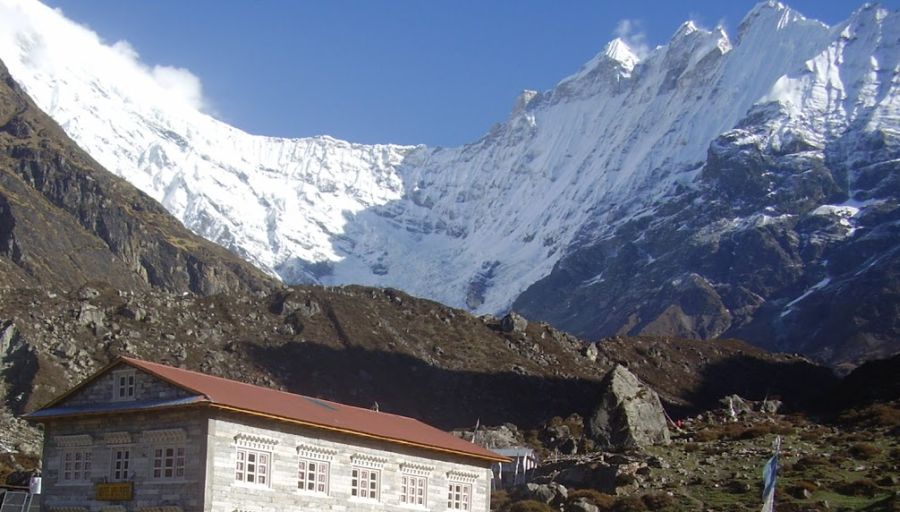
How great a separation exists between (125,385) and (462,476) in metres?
16.9

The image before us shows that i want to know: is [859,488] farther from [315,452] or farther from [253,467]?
[253,467]

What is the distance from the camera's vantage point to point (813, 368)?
7205 inches

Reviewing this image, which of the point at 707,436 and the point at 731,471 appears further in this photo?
the point at 707,436

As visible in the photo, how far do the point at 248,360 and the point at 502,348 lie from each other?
36.7 metres

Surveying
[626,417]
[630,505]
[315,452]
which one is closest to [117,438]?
[315,452]

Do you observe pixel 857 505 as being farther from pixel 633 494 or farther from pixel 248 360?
pixel 248 360

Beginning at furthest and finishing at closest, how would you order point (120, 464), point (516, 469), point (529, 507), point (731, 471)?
point (516, 469) < point (731, 471) < point (529, 507) < point (120, 464)

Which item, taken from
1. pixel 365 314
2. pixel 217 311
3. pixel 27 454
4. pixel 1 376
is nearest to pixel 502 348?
pixel 365 314

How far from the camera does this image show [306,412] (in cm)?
5297

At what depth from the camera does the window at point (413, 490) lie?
56.4 meters

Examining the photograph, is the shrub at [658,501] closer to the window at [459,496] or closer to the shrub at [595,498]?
the shrub at [595,498]

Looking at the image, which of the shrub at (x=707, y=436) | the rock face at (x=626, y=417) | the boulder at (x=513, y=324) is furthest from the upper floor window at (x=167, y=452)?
the boulder at (x=513, y=324)

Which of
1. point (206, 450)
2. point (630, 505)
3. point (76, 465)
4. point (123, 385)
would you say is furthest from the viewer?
point (630, 505)

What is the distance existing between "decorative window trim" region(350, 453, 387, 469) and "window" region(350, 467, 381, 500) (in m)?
0.17
